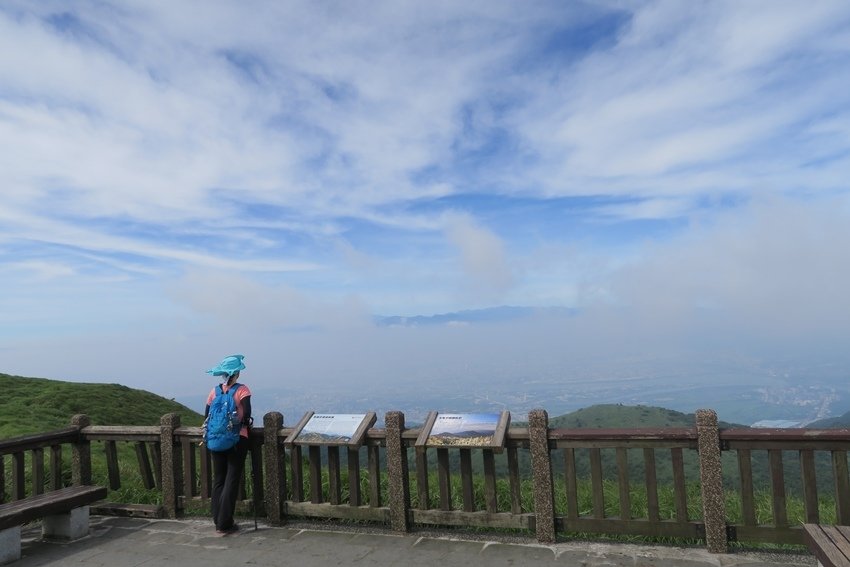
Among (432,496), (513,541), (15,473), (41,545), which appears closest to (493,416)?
(513,541)

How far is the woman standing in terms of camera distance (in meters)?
6.75

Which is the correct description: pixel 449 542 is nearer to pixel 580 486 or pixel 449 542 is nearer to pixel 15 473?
pixel 580 486

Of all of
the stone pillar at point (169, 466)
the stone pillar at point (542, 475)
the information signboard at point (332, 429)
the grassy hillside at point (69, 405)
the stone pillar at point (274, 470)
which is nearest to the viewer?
the stone pillar at point (542, 475)

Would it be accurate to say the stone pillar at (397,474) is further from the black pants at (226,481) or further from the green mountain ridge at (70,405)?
the green mountain ridge at (70,405)

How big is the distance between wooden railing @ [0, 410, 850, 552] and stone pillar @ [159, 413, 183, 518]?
0.01 metres

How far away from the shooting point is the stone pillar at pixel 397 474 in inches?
254

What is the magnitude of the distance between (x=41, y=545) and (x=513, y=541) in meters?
5.55

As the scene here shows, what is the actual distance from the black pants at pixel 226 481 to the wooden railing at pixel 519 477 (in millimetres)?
347

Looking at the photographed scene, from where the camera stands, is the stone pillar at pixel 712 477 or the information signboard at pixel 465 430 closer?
the stone pillar at pixel 712 477

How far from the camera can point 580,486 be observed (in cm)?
939

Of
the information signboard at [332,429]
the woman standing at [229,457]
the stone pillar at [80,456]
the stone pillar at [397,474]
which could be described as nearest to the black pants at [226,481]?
the woman standing at [229,457]

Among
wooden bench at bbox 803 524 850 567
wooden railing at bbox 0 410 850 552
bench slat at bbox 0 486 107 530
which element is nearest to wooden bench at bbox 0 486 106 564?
bench slat at bbox 0 486 107 530

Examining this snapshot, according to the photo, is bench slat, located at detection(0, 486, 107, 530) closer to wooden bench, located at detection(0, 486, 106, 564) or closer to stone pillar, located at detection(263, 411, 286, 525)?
wooden bench, located at detection(0, 486, 106, 564)

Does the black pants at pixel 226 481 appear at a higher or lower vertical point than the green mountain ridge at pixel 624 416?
higher
